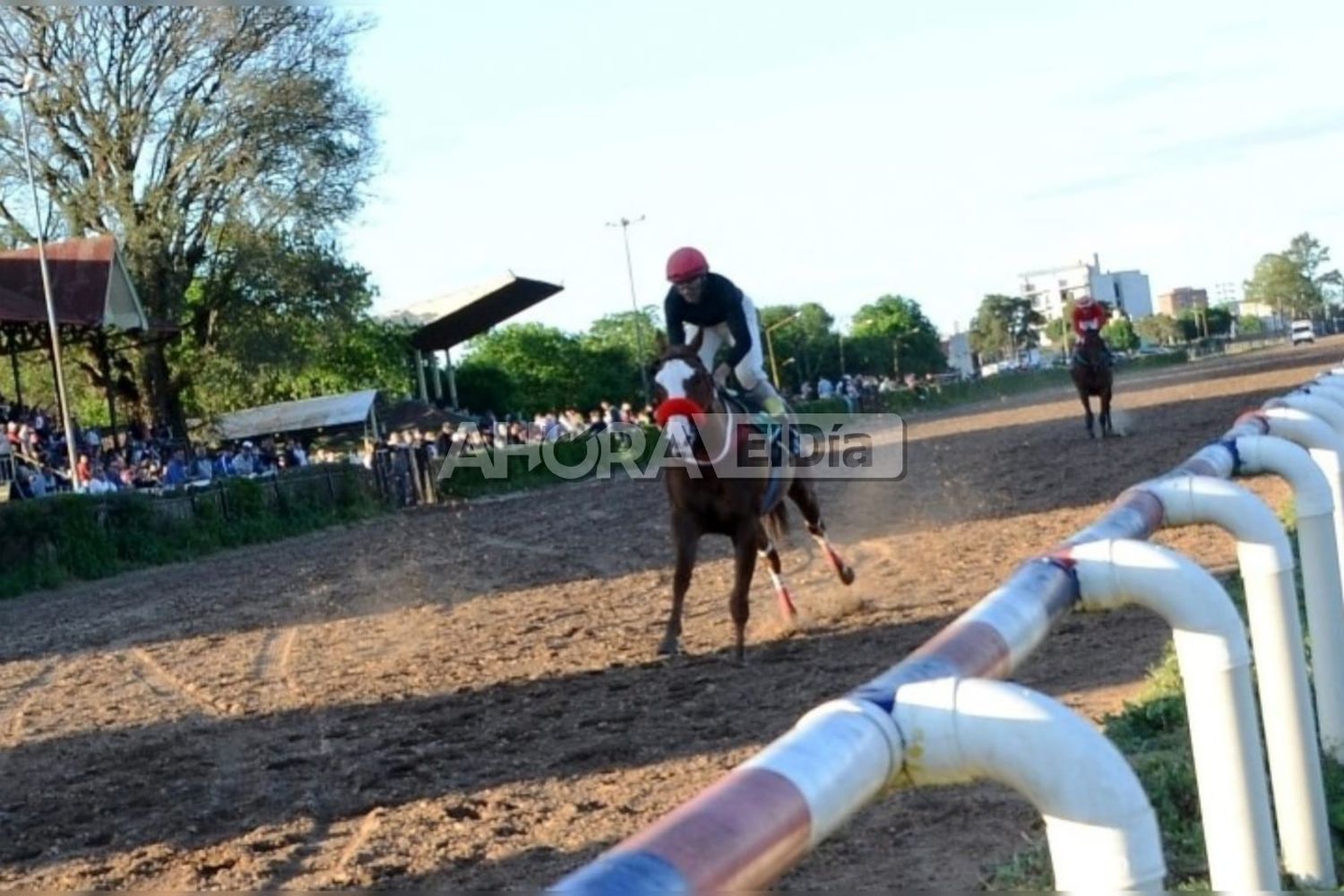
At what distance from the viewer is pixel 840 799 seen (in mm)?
1873

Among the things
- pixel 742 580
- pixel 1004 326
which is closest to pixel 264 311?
pixel 742 580

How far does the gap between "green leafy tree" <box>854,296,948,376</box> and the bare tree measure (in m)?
65.1

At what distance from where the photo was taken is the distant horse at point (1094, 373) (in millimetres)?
23938

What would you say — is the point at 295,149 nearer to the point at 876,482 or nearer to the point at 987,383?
the point at 876,482

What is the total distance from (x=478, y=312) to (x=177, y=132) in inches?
694

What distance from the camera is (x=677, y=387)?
948cm

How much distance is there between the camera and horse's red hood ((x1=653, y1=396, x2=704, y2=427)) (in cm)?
949

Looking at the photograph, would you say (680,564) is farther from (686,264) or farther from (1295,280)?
(1295,280)

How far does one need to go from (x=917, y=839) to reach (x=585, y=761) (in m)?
2.26

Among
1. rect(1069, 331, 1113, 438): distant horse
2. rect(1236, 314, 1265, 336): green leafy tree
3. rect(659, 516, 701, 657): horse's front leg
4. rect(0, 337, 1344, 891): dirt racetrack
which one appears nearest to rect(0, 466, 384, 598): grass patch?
rect(0, 337, 1344, 891): dirt racetrack

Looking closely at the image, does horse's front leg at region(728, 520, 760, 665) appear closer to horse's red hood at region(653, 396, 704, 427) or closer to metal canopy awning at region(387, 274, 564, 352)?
horse's red hood at region(653, 396, 704, 427)

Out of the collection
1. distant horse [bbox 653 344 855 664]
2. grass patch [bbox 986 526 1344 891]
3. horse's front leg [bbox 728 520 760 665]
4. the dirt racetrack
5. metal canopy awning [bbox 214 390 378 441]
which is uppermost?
metal canopy awning [bbox 214 390 378 441]

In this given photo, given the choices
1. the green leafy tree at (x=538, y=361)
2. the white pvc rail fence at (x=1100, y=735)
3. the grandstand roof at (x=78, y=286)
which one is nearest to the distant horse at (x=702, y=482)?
the white pvc rail fence at (x=1100, y=735)

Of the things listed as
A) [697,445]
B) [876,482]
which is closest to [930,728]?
[697,445]
